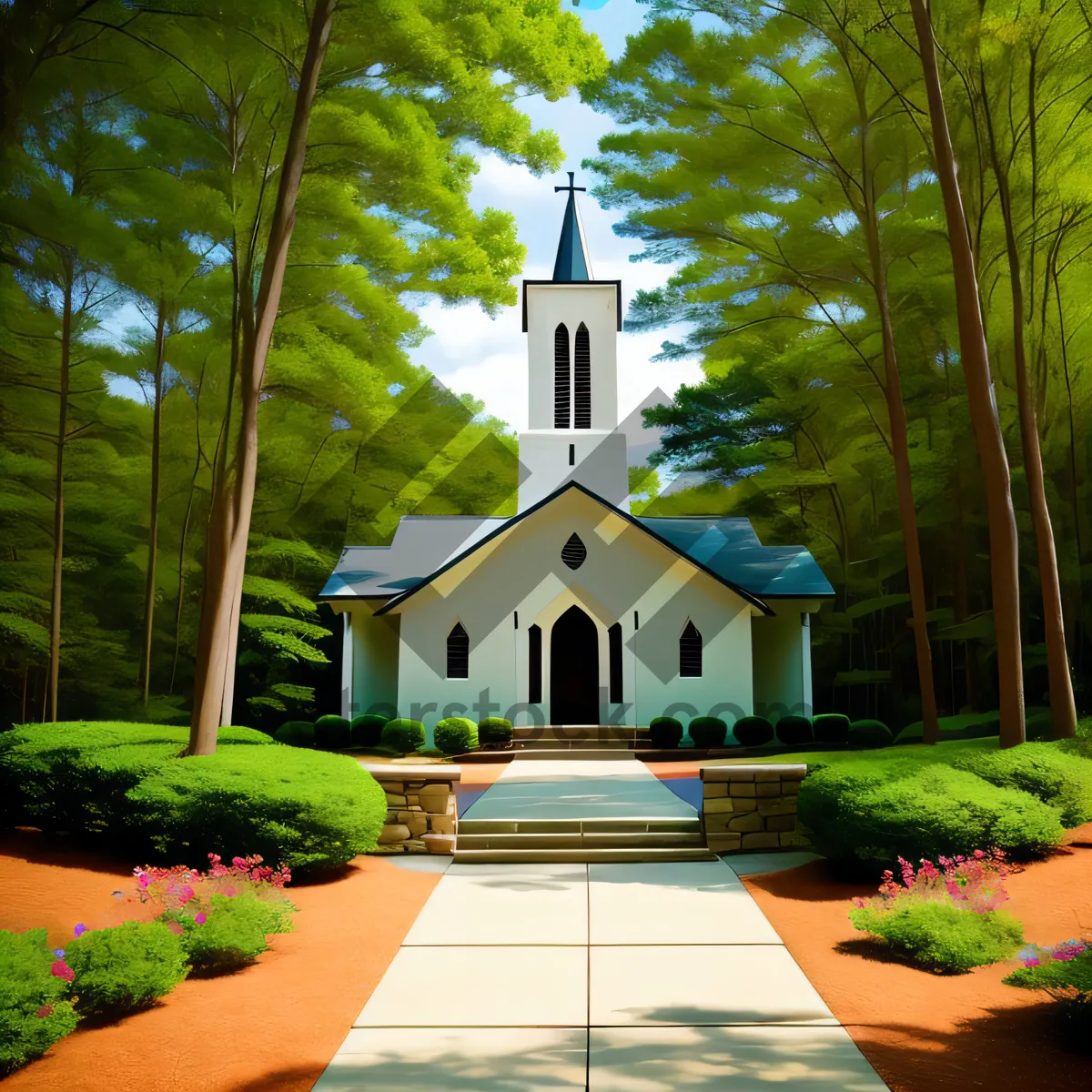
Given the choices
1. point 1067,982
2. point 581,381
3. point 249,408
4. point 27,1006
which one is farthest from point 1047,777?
point 581,381

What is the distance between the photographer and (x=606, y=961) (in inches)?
271

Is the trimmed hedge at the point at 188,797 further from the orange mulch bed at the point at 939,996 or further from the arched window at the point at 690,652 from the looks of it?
the arched window at the point at 690,652

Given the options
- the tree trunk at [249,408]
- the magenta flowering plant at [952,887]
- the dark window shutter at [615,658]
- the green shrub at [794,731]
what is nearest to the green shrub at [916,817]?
the magenta flowering plant at [952,887]

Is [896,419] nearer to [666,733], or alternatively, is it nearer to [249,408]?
[666,733]

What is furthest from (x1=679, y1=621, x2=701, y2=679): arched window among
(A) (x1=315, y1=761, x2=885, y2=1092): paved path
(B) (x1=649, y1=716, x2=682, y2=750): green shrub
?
(A) (x1=315, y1=761, x2=885, y2=1092): paved path

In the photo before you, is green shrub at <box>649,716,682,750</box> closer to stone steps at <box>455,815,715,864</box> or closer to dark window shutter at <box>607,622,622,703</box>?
dark window shutter at <box>607,622,622,703</box>

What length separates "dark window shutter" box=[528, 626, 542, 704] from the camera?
851 inches

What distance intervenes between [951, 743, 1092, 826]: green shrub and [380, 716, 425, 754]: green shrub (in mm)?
12297

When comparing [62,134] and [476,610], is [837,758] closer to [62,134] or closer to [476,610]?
[476,610]

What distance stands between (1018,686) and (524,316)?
19.9 m

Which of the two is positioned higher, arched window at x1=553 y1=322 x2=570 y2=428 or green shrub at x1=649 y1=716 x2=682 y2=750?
arched window at x1=553 y1=322 x2=570 y2=428

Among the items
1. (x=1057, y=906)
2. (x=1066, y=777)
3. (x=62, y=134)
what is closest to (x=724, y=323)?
(x=62, y=134)

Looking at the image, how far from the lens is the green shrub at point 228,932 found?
670cm

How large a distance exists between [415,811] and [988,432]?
325 inches
